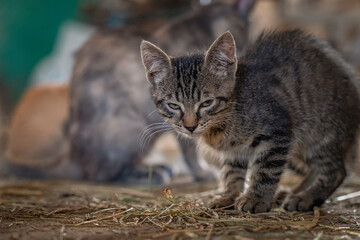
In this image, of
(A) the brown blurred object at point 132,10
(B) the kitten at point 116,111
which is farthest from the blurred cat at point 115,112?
(A) the brown blurred object at point 132,10

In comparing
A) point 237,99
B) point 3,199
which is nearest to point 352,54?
point 237,99

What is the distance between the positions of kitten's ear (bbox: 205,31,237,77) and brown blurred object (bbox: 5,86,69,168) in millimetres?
3537

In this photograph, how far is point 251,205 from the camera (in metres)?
2.62

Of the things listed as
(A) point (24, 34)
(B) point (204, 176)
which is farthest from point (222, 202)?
(A) point (24, 34)

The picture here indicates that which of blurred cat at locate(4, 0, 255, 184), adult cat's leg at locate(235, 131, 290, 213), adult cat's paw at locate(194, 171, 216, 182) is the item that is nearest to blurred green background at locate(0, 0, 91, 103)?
blurred cat at locate(4, 0, 255, 184)

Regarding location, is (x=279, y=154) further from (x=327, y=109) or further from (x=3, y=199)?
(x=3, y=199)

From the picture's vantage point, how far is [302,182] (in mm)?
3289

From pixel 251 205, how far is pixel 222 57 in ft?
3.02

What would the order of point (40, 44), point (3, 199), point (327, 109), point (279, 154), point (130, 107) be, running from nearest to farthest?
point (279, 154), point (327, 109), point (3, 199), point (130, 107), point (40, 44)

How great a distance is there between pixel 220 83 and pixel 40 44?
5.75 metres

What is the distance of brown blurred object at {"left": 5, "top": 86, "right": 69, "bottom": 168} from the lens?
5887 mm

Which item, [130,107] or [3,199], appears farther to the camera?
[130,107]

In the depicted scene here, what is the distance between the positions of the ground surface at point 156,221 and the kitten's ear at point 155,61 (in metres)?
0.80

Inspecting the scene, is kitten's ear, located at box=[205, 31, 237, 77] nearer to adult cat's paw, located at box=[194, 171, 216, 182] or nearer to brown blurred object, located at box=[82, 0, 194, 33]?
adult cat's paw, located at box=[194, 171, 216, 182]
